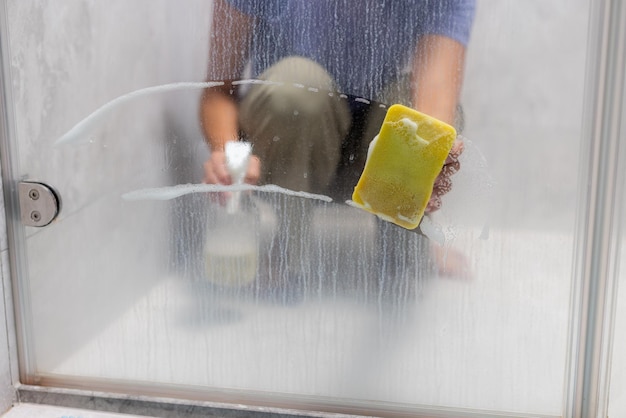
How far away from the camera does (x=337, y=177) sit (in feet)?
2.40

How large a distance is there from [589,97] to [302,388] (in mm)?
514

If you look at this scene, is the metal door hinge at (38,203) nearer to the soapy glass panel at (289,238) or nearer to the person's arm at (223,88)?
the soapy glass panel at (289,238)

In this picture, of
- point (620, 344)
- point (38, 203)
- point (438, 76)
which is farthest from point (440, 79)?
point (38, 203)

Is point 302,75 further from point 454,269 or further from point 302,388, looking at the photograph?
point 302,388

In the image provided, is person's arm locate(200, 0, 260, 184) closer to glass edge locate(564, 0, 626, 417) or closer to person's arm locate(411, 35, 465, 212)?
person's arm locate(411, 35, 465, 212)

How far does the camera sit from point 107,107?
0.76 meters

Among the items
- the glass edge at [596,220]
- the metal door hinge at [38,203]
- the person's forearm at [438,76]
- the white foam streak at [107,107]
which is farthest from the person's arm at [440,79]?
the metal door hinge at [38,203]

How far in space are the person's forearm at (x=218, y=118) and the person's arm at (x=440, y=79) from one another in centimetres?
23

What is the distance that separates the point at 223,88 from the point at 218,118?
4cm

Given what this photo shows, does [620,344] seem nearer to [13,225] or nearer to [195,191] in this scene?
[195,191]

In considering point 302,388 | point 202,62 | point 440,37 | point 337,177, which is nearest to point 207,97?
point 202,62

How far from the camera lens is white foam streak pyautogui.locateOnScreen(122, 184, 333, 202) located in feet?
2.43

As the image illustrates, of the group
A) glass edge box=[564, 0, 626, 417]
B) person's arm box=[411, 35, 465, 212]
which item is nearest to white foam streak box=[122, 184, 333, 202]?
person's arm box=[411, 35, 465, 212]

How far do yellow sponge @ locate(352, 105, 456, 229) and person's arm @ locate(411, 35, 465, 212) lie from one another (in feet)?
0.04
